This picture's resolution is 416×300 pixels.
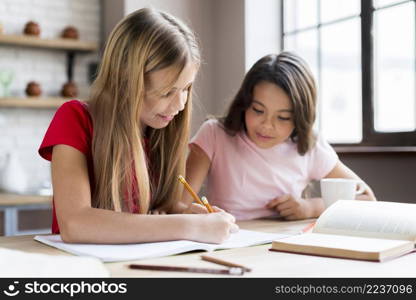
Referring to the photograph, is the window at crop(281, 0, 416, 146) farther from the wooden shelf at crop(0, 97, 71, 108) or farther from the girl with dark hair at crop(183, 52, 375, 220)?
the wooden shelf at crop(0, 97, 71, 108)

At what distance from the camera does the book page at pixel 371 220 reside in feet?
3.63

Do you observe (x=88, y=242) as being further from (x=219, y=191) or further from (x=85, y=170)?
(x=219, y=191)

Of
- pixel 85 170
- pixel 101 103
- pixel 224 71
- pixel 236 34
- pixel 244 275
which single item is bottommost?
pixel 244 275

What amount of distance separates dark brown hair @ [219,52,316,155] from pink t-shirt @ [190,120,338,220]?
0.16 feet

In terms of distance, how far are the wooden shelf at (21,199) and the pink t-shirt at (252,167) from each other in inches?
55.3

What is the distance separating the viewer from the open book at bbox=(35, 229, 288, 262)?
0.92 m

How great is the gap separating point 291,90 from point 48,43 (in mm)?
2227

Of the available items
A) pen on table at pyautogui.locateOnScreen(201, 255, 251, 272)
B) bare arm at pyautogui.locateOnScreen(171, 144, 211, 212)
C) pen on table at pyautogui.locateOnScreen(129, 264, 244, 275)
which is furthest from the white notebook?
bare arm at pyautogui.locateOnScreen(171, 144, 211, 212)

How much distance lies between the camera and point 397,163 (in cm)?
233

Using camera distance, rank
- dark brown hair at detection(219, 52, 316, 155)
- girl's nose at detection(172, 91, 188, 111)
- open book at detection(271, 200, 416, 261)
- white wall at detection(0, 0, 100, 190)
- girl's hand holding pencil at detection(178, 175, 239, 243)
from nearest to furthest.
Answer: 1. open book at detection(271, 200, 416, 261)
2. girl's hand holding pencil at detection(178, 175, 239, 243)
3. girl's nose at detection(172, 91, 188, 111)
4. dark brown hair at detection(219, 52, 316, 155)
5. white wall at detection(0, 0, 100, 190)

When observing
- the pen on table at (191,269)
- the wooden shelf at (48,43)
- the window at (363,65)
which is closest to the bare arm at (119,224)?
the pen on table at (191,269)

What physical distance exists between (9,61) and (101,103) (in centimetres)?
250

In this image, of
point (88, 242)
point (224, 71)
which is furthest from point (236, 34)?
point (88, 242)

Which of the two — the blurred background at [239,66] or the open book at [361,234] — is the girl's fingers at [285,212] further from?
the blurred background at [239,66]
